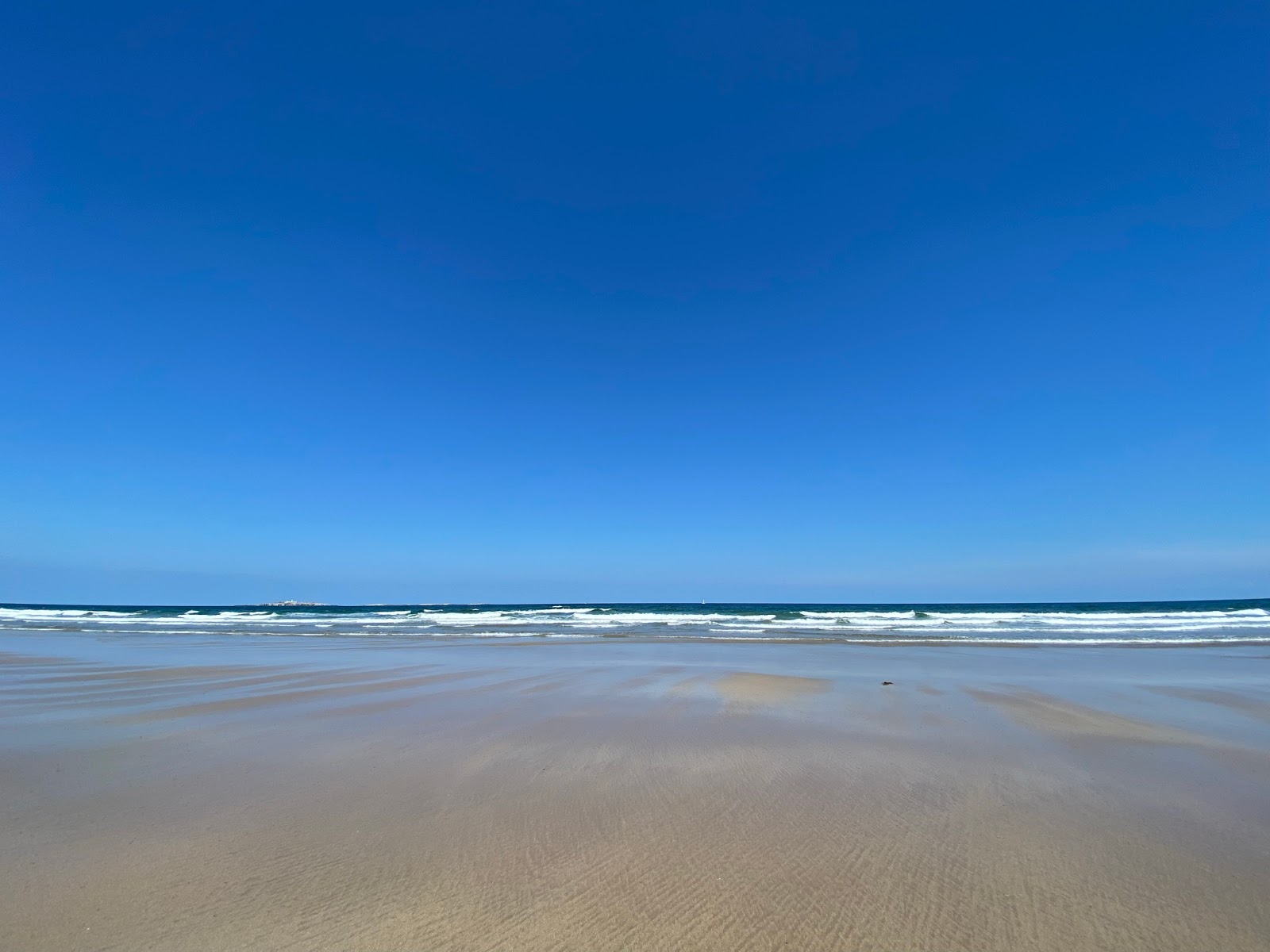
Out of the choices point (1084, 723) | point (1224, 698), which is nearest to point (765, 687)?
point (1084, 723)

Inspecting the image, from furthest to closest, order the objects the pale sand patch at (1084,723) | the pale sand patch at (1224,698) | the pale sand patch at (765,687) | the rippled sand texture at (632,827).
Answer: the pale sand patch at (765,687) < the pale sand patch at (1224,698) < the pale sand patch at (1084,723) < the rippled sand texture at (632,827)

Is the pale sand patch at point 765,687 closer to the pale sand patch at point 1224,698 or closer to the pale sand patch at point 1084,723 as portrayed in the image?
the pale sand patch at point 1084,723

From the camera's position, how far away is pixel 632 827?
403 centimetres

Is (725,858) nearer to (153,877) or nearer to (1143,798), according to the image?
(153,877)

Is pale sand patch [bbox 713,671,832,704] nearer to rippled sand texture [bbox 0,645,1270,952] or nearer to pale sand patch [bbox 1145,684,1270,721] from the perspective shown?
rippled sand texture [bbox 0,645,1270,952]

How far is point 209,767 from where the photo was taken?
17.9 feet

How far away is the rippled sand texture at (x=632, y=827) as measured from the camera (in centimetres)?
287

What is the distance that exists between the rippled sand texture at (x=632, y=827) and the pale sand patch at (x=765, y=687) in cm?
84

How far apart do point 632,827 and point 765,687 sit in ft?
24.3

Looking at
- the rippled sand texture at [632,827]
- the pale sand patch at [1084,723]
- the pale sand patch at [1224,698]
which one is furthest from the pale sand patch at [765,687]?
the pale sand patch at [1224,698]

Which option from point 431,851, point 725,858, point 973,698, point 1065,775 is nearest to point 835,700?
point 973,698

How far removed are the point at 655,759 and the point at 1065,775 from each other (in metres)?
3.70

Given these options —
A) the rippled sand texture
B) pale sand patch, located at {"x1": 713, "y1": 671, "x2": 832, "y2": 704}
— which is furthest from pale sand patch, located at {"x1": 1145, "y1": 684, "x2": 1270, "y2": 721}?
pale sand patch, located at {"x1": 713, "y1": 671, "x2": 832, "y2": 704}

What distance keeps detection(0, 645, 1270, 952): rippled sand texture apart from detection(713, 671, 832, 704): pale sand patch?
840 mm
